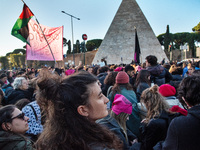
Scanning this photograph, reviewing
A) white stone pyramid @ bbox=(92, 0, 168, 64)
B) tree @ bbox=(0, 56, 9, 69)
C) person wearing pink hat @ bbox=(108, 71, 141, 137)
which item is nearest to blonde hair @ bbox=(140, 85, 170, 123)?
person wearing pink hat @ bbox=(108, 71, 141, 137)

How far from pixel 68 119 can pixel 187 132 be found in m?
0.78

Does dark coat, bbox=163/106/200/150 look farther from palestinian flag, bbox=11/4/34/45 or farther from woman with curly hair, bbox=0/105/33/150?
palestinian flag, bbox=11/4/34/45

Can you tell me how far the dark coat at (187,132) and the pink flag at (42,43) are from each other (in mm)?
4327

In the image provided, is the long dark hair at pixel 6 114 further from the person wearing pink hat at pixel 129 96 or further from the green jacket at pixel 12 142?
the person wearing pink hat at pixel 129 96

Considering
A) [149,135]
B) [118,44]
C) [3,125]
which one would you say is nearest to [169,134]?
[149,135]

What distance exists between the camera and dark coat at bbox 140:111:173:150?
175 centimetres

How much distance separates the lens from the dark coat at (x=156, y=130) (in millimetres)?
1754

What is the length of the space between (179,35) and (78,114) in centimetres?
5342

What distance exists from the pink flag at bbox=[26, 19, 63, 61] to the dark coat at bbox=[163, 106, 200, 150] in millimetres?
4327

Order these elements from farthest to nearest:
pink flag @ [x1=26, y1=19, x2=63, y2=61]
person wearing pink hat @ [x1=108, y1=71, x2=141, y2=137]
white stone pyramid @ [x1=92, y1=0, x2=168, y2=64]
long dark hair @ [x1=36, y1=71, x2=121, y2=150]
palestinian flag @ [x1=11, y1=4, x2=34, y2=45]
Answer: white stone pyramid @ [x1=92, y1=0, x2=168, y2=64]
pink flag @ [x1=26, y1=19, x2=63, y2=61]
palestinian flag @ [x1=11, y1=4, x2=34, y2=45]
person wearing pink hat @ [x1=108, y1=71, x2=141, y2=137]
long dark hair @ [x1=36, y1=71, x2=121, y2=150]

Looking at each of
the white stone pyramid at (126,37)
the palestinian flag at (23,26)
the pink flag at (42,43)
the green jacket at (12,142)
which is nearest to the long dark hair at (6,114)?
the green jacket at (12,142)

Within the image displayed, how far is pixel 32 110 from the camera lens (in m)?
2.07

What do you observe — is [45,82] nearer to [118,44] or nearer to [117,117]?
[117,117]

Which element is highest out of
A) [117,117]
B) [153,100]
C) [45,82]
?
[45,82]
